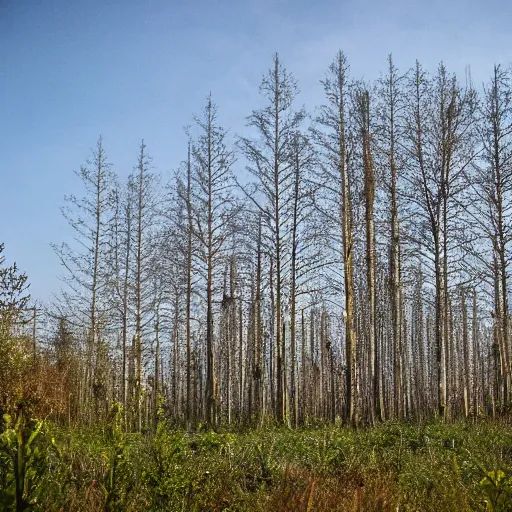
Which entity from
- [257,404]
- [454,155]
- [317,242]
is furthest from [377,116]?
[257,404]

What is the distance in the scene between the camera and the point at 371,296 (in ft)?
49.9

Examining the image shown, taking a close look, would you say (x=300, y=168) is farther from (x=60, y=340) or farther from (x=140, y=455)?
(x=60, y=340)

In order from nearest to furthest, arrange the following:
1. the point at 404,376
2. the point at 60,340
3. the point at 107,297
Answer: the point at 404,376 → the point at 107,297 → the point at 60,340

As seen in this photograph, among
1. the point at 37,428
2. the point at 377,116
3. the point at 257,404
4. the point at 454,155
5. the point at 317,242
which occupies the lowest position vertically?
the point at 257,404

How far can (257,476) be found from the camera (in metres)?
6.72

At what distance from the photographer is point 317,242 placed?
1652 centimetres

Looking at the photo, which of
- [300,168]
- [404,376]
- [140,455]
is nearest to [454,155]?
[300,168]

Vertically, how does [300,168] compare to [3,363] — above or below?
above

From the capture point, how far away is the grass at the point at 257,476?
3.63 metres

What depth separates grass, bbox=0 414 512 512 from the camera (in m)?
3.63

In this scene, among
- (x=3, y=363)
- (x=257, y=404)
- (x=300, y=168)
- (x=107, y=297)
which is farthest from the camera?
(x=107, y=297)

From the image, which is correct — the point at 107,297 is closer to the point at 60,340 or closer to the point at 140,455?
the point at 60,340

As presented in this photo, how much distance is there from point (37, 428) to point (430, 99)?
15.5 metres

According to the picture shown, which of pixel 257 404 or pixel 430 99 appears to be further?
pixel 257 404
